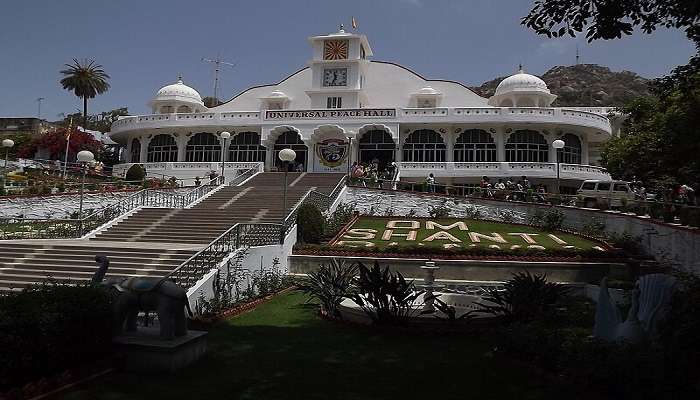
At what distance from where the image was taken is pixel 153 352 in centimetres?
759

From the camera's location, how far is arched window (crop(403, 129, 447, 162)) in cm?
3866

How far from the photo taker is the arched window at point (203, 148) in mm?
41844

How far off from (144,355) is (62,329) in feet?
3.97

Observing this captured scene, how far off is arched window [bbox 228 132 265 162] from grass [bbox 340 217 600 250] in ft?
55.7

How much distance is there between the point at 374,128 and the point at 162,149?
58.1 feet

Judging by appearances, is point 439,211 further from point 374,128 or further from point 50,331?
point 50,331

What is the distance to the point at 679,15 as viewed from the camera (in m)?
9.58

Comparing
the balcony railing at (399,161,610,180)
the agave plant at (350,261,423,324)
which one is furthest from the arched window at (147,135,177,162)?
the agave plant at (350,261,423,324)

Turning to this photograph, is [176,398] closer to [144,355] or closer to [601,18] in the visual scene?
[144,355]

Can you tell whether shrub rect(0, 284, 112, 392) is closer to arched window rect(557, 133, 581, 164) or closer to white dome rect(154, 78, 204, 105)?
arched window rect(557, 133, 581, 164)

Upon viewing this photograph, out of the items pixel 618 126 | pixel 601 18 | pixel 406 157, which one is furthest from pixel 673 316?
pixel 618 126

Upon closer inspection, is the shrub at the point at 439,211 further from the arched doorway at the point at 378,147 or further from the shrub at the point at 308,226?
the arched doorway at the point at 378,147

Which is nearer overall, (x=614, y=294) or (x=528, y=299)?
(x=528, y=299)

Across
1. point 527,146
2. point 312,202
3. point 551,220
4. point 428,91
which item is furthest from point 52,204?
point 527,146
